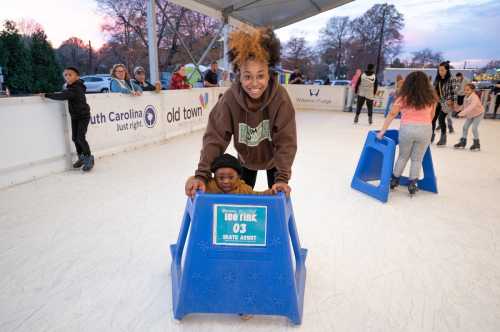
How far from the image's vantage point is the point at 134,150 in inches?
193

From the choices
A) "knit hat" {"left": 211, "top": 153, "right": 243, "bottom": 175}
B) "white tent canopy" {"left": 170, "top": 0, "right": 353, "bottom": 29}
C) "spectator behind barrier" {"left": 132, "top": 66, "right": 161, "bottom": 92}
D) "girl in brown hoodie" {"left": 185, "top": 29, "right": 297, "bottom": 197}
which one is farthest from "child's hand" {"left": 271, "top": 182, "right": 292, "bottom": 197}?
"white tent canopy" {"left": 170, "top": 0, "right": 353, "bottom": 29}

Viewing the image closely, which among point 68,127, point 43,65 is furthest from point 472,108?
point 43,65

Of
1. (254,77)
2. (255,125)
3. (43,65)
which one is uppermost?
(43,65)

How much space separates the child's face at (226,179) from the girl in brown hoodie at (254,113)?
51mm

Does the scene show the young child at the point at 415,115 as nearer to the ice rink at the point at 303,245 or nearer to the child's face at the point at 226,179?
the ice rink at the point at 303,245

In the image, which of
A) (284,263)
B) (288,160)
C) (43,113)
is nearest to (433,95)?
(288,160)

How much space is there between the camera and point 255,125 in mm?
1554

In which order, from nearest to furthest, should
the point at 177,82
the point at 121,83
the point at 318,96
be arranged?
the point at 121,83 → the point at 177,82 → the point at 318,96


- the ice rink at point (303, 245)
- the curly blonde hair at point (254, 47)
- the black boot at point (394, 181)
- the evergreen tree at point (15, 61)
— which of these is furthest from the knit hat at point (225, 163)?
the evergreen tree at point (15, 61)

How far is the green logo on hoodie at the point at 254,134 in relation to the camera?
156cm

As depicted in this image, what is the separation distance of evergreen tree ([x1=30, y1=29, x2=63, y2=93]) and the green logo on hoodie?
16816 mm

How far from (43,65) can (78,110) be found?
1499cm

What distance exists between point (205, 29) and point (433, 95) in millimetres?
15707

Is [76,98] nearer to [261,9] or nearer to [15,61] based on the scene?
[261,9]
